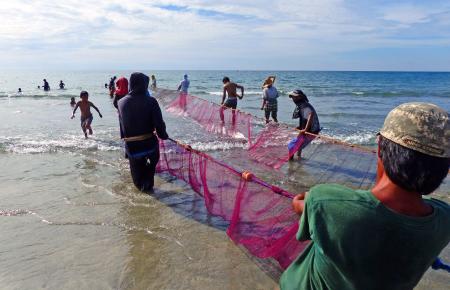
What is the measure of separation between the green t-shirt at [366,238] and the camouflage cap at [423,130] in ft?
0.76

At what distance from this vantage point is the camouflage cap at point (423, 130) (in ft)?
4.30

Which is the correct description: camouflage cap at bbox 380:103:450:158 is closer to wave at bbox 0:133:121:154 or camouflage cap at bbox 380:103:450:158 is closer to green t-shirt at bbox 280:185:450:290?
green t-shirt at bbox 280:185:450:290

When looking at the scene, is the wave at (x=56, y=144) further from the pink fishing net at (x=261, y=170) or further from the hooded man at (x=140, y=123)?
the hooded man at (x=140, y=123)

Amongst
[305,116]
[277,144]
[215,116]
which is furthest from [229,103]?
[305,116]

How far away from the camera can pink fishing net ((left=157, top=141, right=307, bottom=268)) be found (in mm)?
3410

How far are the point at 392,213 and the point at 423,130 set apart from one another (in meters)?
0.30

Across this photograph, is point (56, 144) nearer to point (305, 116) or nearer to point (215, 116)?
point (215, 116)

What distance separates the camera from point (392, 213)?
1355mm

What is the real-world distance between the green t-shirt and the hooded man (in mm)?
4703

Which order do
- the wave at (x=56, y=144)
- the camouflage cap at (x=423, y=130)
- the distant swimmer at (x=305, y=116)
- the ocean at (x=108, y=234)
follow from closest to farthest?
the camouflage cap at (x=423, y=130)
the ocean at (x=108, y=234)
the distant swimmer at (x=305, y=116)
the wave at (x=56, y=144)

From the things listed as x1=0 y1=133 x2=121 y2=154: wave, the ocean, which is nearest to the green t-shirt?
the ocean

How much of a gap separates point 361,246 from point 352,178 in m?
6.10

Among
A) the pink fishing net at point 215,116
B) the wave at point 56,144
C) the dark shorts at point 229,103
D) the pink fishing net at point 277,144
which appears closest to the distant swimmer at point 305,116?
the pink fishing net at point 277,144

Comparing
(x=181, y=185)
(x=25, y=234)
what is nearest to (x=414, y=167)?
(x=25, y=234)
